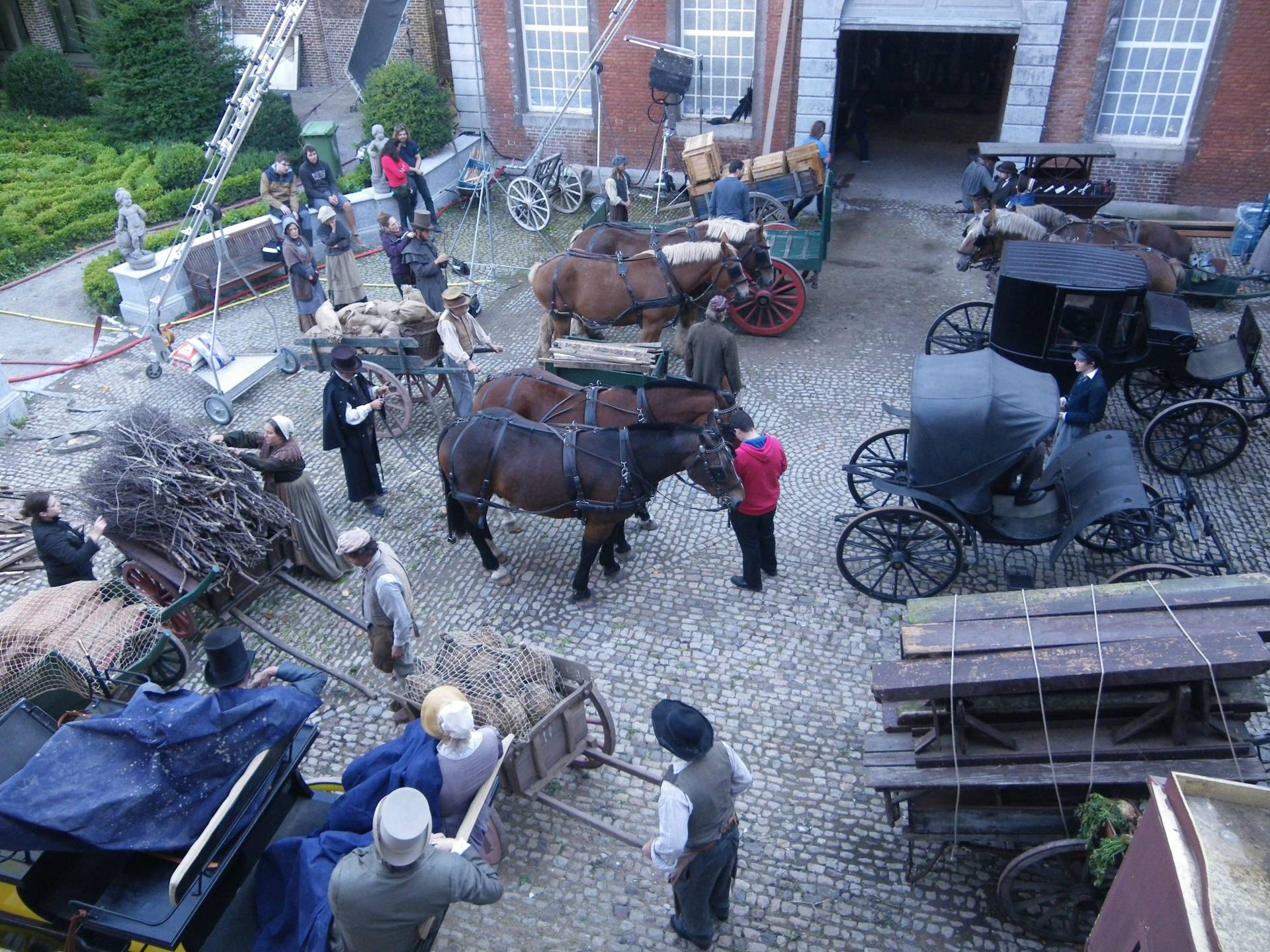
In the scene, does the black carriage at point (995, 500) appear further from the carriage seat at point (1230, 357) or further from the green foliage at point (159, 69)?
the green foliage at point (159, 69)

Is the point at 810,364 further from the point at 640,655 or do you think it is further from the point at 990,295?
the point at 640,655

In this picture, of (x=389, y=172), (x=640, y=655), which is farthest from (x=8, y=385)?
(x=640, y=655)

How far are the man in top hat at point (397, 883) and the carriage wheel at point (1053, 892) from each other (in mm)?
2802

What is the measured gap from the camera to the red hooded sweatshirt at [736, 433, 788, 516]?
22.9 ft

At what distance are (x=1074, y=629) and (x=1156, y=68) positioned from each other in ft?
41.2

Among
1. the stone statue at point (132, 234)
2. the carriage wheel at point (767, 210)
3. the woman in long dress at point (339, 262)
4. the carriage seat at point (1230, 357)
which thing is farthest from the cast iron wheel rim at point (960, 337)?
the stone statue at point (132, 234)

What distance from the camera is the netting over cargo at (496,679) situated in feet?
17.3

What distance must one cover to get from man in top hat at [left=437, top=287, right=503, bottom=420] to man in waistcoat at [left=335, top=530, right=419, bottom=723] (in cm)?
328

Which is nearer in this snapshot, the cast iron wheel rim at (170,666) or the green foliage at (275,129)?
the cast iron wheel rim at (170,666)

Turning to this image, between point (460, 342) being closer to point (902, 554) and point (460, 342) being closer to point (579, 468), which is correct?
point (579, 468)

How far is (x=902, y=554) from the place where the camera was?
23.8 ft

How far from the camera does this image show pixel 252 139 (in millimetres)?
18438

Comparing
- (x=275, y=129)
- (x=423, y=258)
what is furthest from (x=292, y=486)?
(x=275, y=129)

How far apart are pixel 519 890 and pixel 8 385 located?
9315 millimetres
